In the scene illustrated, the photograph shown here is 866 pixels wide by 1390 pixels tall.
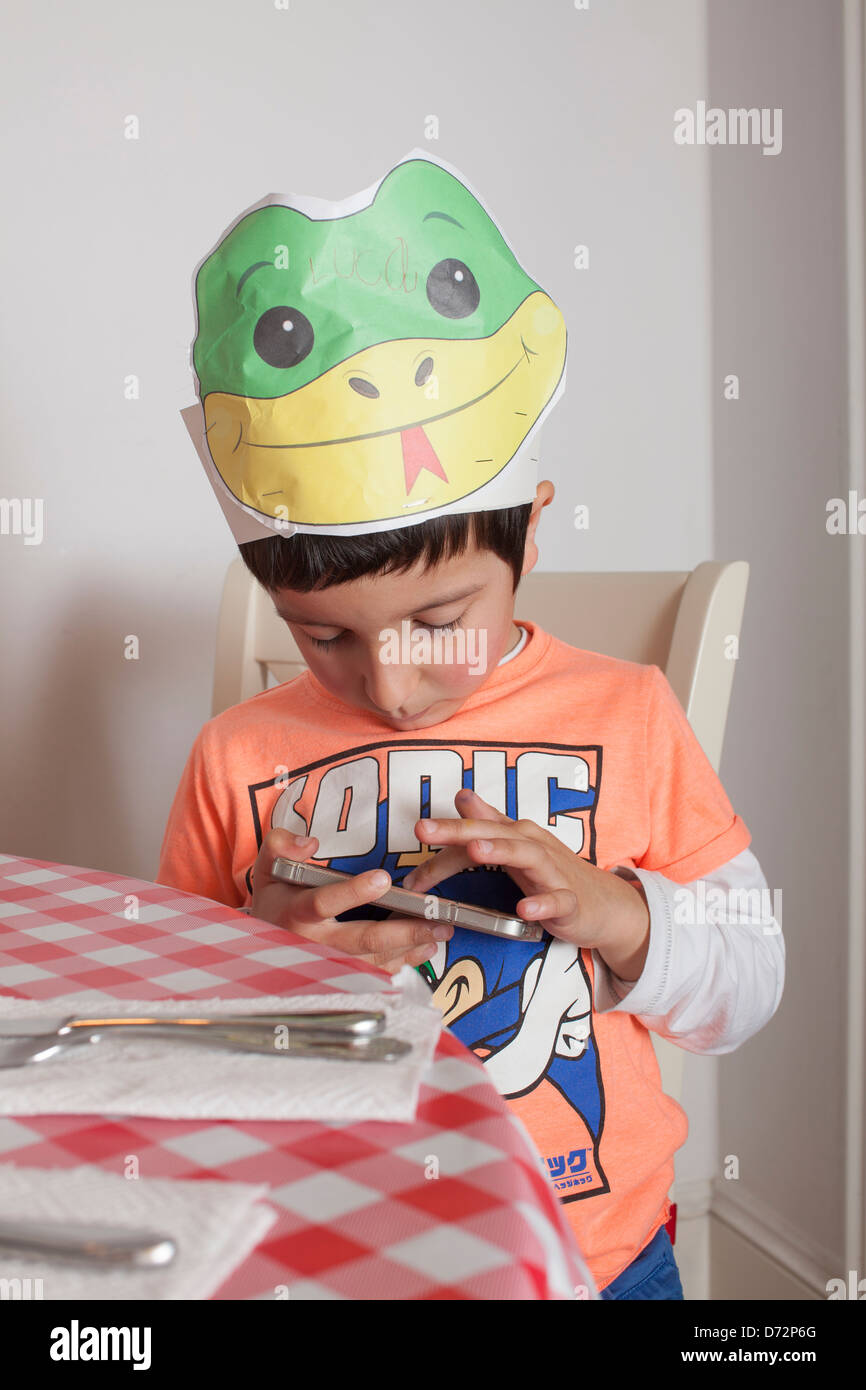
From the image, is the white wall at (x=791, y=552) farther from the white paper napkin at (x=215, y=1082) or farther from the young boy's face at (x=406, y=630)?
the white paper napkin at (x=215, y=1082)

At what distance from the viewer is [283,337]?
70 centimetres

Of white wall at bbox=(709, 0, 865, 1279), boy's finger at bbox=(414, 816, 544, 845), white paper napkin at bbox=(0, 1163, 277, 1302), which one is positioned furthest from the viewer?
white wall at bbox=(709, 0, 865, 1279)

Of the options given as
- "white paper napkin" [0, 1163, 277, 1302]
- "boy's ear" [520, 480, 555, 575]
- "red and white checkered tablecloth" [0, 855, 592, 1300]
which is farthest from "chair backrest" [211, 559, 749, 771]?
"white paper napkin" [0, 1163, 277, 1302]

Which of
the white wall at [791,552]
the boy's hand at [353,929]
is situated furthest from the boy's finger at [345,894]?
the white wall at [791,552]

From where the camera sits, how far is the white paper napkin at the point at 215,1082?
0.34 meters

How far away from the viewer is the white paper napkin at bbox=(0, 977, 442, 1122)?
1.13 feet

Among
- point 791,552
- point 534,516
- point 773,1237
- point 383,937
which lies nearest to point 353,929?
point 383,937

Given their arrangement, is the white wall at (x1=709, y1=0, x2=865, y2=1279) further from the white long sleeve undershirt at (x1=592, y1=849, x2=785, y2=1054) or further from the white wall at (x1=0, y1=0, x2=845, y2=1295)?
the white long sleeve undershirt at (x1=592, y1=849, x2=785, y2=1054)

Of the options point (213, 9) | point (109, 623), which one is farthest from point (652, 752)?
point (213, 9)

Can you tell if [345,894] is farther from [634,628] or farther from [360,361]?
[634,628]

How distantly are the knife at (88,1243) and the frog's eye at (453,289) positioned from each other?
0.58 m

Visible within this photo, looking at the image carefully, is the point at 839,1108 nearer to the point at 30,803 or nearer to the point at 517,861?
the point at 517,861

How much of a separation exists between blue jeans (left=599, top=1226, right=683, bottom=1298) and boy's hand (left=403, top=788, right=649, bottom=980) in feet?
0.62
